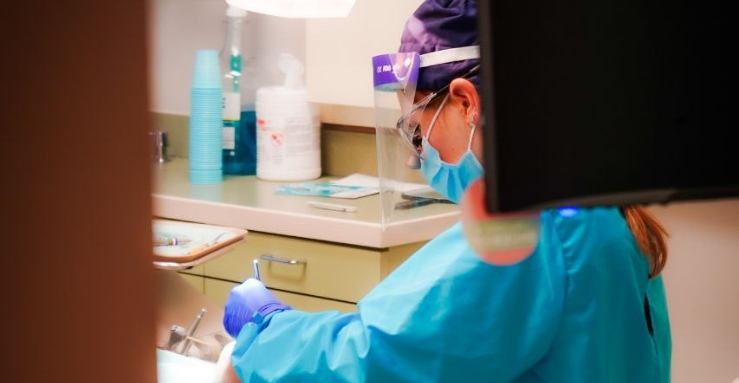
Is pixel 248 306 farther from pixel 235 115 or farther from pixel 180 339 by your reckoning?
pixel 235 115

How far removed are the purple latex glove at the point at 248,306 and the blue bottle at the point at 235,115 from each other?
123 centimetres

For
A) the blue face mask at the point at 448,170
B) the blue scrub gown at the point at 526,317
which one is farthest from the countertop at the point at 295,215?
the blue scrub gown at the point at 526,317

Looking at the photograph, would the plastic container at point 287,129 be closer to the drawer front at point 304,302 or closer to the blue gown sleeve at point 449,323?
the drawer front at point 304,302

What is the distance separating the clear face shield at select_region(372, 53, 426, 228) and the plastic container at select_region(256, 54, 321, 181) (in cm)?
58

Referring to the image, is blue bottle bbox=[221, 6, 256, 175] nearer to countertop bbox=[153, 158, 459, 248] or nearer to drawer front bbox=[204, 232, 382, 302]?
A: countertop bbox=[153, 158, 459, 248]

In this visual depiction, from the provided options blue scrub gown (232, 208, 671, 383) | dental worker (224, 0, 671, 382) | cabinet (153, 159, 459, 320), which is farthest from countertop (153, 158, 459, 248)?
blue scrub gown (232, 208, 671, 383)

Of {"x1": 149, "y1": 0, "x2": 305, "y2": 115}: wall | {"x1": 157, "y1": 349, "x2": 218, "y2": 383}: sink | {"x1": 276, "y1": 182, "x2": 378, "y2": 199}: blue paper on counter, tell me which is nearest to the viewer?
{"x1": 157, "y1": 349, "x2": 218, "y2": 383}: sink

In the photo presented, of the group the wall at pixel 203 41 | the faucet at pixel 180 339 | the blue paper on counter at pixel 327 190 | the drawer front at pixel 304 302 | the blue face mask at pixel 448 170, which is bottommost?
the drawer front at pixel 304 302

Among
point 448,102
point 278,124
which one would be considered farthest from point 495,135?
point 278,124

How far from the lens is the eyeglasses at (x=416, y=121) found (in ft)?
4.13

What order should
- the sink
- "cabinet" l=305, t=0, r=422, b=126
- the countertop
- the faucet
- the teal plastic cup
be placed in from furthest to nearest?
1. the teal plastic cup
2. "cabinet" l=305, t=0, r=422, b=126
3. the countertop
4. the faucet
5. the sink

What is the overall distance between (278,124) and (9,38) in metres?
2.10

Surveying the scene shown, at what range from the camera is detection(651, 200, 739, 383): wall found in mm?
2094

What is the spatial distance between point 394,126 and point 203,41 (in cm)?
140
